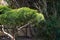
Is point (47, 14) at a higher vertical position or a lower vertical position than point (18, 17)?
lower

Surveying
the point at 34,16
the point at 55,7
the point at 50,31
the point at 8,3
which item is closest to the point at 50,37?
the point at 50,31

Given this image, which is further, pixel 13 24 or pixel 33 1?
pixel 33 1

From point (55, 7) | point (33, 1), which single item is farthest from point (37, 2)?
point (55, 7)

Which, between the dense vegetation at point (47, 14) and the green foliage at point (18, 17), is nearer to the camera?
the green foliage at point (18, 17)

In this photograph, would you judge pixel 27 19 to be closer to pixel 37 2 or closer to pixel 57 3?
pixel 37 2

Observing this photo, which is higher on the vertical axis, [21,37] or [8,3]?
[8,3]

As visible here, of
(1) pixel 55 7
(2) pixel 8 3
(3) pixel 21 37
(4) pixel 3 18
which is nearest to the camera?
(4) pixel 3 18

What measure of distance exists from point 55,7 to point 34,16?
6.22ft

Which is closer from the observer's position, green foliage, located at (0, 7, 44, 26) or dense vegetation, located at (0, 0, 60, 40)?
green foliage, located at (0, 7, 44, 26)

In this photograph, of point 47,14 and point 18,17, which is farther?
point 47,14

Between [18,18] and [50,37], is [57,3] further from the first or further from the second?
[18,18]

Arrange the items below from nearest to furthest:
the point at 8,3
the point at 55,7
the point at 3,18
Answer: the point at 3,18 → the point at 8,3 → the point at 55,7

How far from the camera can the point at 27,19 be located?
143 inches

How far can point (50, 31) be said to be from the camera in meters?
5.26
